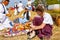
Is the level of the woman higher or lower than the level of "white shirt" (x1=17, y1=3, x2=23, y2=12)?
lower

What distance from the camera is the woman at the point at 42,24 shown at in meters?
1.94

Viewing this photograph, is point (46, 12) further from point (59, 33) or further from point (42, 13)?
point (59, 33)

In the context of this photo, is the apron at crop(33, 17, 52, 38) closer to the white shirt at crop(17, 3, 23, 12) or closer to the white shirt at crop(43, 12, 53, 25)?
the white shirt at crop(43, 12, 53, 25)

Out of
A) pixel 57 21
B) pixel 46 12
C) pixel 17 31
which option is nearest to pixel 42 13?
pixel 46 12

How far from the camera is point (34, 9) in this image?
1.93m

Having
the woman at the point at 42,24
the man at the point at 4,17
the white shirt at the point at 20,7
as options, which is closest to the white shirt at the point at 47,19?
the woman at the point at 42,24

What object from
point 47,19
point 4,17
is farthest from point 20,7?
point 47,19

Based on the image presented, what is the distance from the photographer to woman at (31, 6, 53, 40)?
1940 millimetres

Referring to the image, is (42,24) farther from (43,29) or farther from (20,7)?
(20,7)

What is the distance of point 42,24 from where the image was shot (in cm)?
196

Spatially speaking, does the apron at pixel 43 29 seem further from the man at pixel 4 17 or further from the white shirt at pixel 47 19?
the man at pixel 4 17

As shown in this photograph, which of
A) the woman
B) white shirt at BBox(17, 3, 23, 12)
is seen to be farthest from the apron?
white shirt at BBox(17, 3, 23, 12)

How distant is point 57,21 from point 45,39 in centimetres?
23

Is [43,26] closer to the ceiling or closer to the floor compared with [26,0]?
closer to the floor
